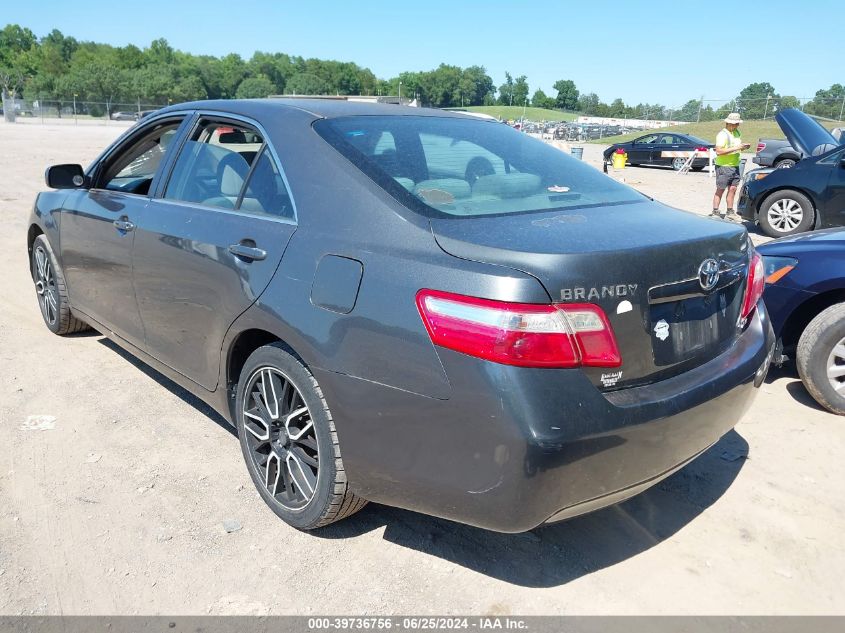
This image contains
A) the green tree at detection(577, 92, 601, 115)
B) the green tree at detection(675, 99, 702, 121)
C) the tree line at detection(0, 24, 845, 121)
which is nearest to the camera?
the green tree at detection(675, 99, 702, 121)

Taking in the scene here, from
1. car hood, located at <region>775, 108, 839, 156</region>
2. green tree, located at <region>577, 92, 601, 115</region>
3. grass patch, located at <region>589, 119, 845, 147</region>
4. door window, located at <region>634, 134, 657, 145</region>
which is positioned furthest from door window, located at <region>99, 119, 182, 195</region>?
green tree, located at <region>577, 92, 601, 115</region>

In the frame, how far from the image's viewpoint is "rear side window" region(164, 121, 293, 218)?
2.92 metres

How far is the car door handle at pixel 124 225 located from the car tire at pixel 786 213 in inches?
364

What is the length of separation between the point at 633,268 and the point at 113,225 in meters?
2.91

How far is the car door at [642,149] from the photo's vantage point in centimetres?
2642

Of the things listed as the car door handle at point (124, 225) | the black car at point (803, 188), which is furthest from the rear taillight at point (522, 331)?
the black car at point (803, 188)

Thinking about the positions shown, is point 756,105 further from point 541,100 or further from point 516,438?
point 541,100

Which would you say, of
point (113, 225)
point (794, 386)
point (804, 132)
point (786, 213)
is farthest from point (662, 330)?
point (786, 213)

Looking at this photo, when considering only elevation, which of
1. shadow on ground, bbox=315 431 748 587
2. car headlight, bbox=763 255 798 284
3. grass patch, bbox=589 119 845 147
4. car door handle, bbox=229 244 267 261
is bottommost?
shadow on ground, bbox=315 431 748 587

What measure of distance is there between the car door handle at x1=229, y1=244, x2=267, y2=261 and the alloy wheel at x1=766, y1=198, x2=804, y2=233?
968cm

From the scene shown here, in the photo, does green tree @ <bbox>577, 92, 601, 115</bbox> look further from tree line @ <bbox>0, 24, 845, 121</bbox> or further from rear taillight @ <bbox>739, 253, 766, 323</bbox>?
rear taillight @ <bbox>739, 253, 766, 323</bbox>

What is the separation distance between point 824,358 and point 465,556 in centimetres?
262

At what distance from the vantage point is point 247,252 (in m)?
2.84

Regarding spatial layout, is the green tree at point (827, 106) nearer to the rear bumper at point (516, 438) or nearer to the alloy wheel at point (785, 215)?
the alloy wheel at point (785, 215)
